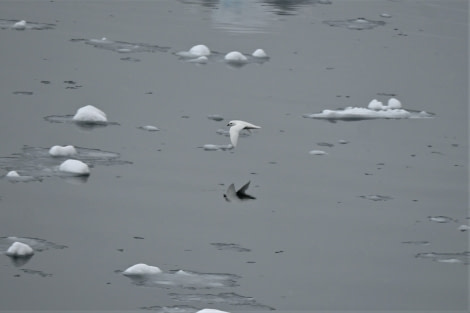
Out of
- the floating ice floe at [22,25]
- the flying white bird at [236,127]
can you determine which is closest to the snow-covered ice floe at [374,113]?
the flying white bird at [236,127]

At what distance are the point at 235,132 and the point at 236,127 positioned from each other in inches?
4.2

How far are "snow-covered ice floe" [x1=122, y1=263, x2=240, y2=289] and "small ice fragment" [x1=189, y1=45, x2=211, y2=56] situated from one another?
6975mm

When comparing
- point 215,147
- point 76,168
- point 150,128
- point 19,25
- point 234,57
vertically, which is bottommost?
point 76,168

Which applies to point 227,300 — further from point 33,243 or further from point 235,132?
point 235,132

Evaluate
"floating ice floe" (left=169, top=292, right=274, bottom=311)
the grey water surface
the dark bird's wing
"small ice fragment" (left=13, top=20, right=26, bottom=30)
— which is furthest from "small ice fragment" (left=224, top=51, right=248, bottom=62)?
"floating ice floe" (left=169, top=292, right=274, bottom=311)

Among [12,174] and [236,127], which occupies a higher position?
[236,127]

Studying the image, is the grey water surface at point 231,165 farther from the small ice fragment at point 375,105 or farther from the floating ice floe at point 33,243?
the small ice fragment at point 375,105

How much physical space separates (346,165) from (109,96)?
10.3 feet

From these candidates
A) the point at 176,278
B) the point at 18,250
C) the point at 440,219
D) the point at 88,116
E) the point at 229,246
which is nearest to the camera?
the point at 176,278

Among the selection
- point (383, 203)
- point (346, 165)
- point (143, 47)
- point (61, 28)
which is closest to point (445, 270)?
point (383, 203)

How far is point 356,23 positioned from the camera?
1852cm

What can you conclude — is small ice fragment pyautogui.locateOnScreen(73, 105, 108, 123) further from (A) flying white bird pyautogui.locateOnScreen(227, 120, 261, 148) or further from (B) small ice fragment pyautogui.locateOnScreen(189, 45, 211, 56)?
(B) small ice fragment pyautogui.locateOnScreen(189, 45, 211, 56)

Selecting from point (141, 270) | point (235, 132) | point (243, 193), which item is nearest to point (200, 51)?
point (235, 132)

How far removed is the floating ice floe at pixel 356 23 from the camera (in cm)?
1825
